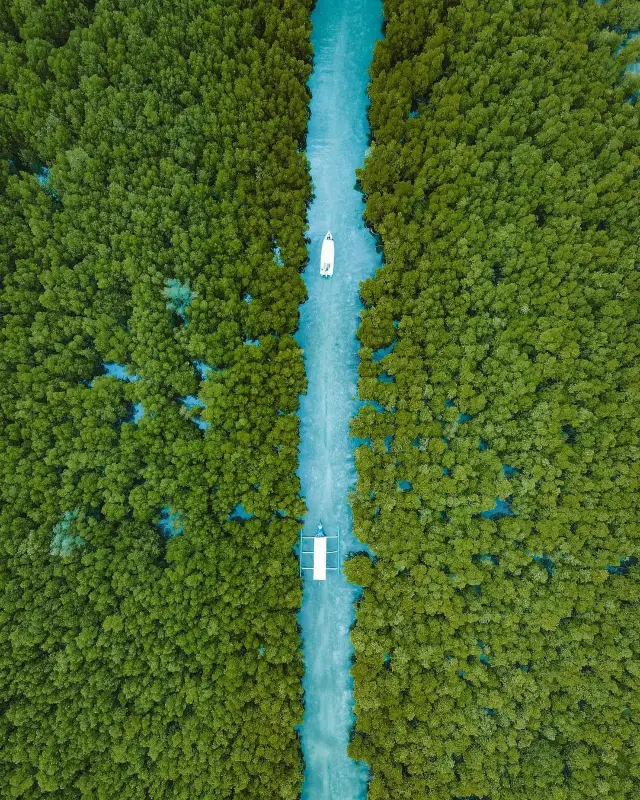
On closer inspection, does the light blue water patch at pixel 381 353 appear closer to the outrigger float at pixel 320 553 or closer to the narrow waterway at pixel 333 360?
the narrow waterway at pixel 333 360

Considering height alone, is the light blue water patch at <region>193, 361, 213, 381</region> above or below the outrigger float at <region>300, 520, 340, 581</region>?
above

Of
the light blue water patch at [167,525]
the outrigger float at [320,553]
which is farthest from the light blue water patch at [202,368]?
the outrigger float at [320,553]

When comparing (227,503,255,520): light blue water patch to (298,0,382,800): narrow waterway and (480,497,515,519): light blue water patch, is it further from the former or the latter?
(480,497,515,519): light blue water patch

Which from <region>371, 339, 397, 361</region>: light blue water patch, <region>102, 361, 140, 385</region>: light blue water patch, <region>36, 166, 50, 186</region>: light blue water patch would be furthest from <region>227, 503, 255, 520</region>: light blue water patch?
<region>36, 166, 50, 186</region>: light blue water patch

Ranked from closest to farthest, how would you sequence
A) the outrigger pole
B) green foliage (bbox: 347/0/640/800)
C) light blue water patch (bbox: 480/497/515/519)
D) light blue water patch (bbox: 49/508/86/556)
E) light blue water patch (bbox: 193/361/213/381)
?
light blue water patch (bbox: 49/508/86/556), green foliage (bbox: 347/0/640/800), the outrigger pole, light blue water patch (bbox: 480/497/515/519), light blue water patch (bbox: 193/361/213/381)

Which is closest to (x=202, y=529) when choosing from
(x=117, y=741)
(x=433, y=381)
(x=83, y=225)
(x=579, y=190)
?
(x=117, y=741)

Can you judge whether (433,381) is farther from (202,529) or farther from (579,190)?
(202,529)

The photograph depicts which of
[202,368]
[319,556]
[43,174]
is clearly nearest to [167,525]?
[319,556]
